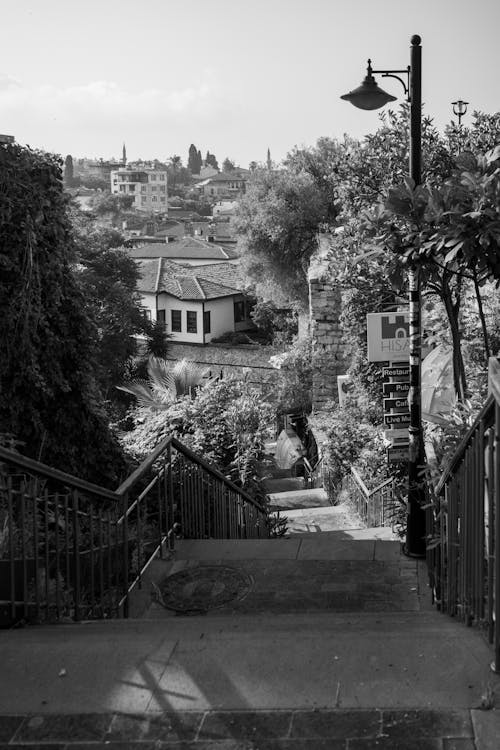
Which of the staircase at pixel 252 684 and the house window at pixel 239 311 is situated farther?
the house window at pixel 239 311

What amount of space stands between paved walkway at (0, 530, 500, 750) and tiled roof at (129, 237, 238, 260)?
58548 mm

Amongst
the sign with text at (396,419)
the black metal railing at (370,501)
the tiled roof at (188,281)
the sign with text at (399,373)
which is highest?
the tiled roof at (188,281)

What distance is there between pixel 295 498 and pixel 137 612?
42.9 ft

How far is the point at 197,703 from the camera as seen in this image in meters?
3.39

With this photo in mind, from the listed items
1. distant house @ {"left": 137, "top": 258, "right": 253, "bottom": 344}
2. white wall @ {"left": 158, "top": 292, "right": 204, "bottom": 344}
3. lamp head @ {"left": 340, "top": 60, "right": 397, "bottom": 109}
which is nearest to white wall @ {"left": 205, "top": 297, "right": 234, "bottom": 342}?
distant house @ {"left": 137, "top": 258, "right": 253, "bottom": 344}

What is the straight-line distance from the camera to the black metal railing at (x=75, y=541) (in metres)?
4.53

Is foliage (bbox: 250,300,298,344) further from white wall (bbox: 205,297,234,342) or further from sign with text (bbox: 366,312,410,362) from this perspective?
sign with text (bbox: 366,312,410,362)

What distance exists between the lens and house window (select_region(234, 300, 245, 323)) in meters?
53.2

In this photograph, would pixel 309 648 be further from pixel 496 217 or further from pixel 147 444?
pixel 147 444

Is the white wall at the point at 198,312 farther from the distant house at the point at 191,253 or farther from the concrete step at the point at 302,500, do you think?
the concrete step at the point at 302,500

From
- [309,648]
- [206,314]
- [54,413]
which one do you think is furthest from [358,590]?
[206,314]

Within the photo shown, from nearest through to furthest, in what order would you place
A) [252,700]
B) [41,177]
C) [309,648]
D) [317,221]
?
[252,700]
[309,648]
[41,177]
[317,221]

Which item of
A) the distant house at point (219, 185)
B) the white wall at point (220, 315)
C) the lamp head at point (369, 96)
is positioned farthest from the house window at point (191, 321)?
the distant house at point (219, 185)

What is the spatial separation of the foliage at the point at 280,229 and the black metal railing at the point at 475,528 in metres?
31.0
